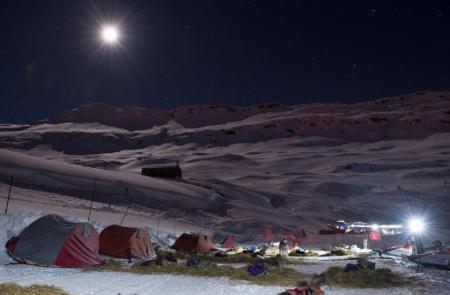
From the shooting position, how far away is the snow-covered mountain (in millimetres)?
48031

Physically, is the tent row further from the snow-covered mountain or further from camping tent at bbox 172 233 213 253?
the snow-covered mountain

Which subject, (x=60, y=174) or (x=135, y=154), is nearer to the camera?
(x=60, y=174)

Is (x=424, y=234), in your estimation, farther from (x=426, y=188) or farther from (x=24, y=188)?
(x=426, y=188)

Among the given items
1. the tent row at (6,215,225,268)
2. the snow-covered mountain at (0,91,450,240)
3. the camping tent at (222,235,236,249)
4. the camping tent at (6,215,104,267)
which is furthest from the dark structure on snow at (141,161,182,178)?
the camping tent at (6,215,104,267)

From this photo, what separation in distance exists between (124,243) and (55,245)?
3.97 meters

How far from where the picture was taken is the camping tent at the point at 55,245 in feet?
57.4

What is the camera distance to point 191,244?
26.8 metres

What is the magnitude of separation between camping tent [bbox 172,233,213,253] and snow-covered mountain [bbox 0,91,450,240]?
15089 millimetres

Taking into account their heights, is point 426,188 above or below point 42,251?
above

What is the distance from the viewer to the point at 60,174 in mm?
47000

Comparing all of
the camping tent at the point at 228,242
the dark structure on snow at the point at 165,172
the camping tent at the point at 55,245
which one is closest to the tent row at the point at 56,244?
the camping tent at the point at 55,245

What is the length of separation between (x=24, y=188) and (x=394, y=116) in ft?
473

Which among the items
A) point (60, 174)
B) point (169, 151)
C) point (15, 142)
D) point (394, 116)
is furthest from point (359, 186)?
point (15, 142)

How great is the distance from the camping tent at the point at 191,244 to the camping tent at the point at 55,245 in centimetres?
842
